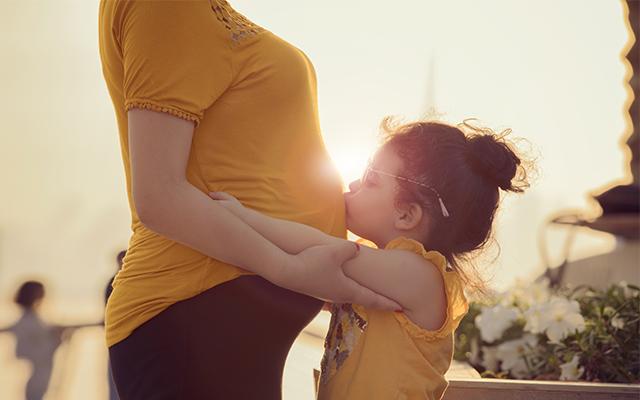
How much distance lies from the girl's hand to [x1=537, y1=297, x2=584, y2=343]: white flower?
212cm

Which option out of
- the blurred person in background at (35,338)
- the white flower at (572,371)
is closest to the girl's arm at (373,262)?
the white flower at (572,371)

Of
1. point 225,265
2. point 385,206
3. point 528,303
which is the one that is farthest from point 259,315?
point 528,303

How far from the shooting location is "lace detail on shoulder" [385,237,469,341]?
5.64ft

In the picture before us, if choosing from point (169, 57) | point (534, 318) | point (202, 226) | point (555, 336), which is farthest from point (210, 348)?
point (534, 318)

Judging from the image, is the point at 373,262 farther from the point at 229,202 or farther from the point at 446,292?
the point at 229,202

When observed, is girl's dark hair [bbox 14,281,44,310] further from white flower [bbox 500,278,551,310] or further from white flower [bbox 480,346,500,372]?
white flower [bbox 480,346,500,372]

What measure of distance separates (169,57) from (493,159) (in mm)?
841

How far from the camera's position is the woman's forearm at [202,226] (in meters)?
1.35

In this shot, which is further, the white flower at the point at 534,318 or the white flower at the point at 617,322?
the white flower at the point at 534,318

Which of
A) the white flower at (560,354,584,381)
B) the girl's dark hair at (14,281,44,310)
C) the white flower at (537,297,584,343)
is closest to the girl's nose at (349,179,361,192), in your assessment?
the white flower at (560,354,584,381)

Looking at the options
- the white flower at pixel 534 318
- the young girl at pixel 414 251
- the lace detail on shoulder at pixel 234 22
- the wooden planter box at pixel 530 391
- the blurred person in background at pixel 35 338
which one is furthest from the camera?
the blurred person in background at pixel 35 338

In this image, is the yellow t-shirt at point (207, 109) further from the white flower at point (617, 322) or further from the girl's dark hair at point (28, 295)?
the girl's dark hair at point (28, 295)

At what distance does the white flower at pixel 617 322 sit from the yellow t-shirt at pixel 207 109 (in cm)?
195

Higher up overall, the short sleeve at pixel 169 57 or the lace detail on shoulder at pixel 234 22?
the lace detail on shoulder at pixel 234 22
